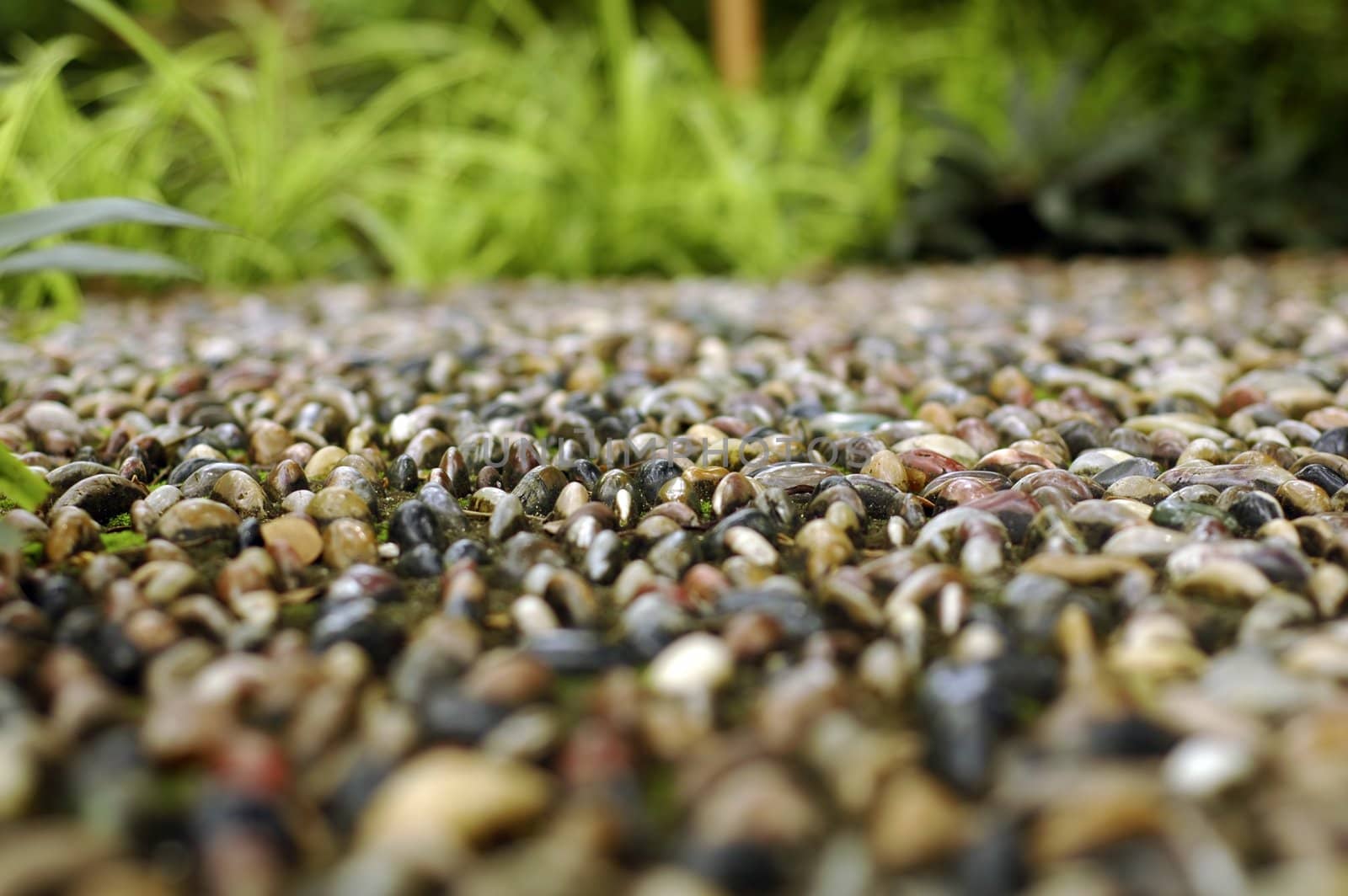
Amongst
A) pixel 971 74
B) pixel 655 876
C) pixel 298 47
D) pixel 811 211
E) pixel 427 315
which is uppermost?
pixel 298 47

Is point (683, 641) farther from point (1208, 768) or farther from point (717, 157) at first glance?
point (717, 157)

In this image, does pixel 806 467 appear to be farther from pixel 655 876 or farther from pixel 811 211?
pixel 811 211

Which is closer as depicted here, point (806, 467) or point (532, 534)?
point (532, 534)

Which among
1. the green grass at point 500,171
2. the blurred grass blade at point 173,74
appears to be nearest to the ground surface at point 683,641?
the blurred grass blade at point 173,74

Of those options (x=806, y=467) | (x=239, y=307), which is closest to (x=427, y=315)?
(x=239, y=307)

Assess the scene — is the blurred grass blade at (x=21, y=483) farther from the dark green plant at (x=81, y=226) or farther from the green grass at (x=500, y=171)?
the green grass at (x=500, y=171)

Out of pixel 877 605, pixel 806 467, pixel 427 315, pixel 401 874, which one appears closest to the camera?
pixel 401 874
